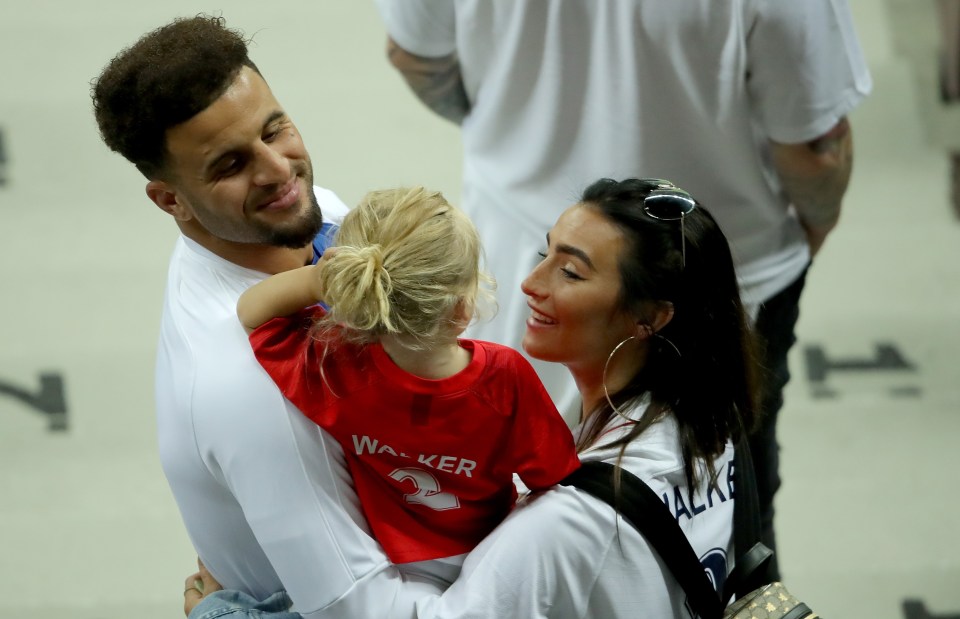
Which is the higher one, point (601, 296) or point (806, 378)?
point (601, 296)

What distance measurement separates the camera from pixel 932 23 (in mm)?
5062

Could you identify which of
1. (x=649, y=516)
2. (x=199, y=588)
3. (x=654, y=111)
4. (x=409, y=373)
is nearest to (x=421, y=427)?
(x=409, y=373)

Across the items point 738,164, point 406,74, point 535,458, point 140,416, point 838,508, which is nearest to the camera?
point 535,458

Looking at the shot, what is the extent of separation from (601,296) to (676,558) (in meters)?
0.44

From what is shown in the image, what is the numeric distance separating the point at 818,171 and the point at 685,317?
852 mm

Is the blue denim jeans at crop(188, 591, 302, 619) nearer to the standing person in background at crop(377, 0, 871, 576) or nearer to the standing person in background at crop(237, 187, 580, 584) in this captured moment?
the standing person in background at crop(237, 187, 580, 584)

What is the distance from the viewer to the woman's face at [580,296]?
79.4 inches

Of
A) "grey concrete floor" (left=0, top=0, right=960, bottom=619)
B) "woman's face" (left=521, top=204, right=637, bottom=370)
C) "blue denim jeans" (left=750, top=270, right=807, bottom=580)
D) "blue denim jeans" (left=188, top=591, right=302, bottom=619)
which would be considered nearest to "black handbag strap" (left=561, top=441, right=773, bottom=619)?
"woman's face" (left=521, top=204, right=637, bottom=370)

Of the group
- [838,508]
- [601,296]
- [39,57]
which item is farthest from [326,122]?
[601,296]

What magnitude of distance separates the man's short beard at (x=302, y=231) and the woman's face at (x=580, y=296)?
37 cm

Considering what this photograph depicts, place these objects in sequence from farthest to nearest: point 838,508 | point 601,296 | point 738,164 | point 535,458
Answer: point 838,508 → point 738,164 → point 601,296 → point 535,458

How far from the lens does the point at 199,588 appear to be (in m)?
2.11

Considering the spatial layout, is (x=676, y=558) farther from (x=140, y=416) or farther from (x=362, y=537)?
(x=140, y=416)

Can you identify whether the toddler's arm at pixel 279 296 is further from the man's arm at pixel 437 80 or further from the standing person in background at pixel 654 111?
the man's arm at pixel 437 80
